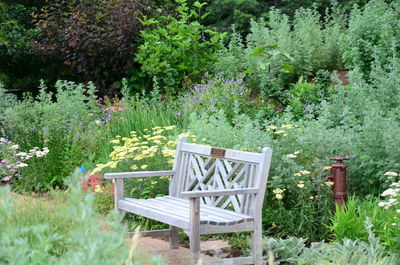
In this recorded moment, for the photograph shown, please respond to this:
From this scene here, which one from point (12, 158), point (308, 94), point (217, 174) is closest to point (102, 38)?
point (12, 158)

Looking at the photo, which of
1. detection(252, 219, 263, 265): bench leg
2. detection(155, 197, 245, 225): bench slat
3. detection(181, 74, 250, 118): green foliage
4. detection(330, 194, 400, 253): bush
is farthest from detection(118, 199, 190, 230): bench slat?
detection(181, 74, 250, 118): green foliage

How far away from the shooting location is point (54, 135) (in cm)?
895

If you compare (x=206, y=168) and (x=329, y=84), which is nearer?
(x=206, y=168)

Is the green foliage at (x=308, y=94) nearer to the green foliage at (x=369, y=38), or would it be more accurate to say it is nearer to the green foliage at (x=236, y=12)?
the green foliage at (x=369, y=38)

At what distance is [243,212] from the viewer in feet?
16.6

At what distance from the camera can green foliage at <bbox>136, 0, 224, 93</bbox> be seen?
12484 mm

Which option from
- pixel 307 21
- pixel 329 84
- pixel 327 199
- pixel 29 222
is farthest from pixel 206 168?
pixel 307 21

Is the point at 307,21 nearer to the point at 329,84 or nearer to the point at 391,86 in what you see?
the point at 329,84

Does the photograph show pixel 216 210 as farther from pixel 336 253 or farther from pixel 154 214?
pixel 336 253

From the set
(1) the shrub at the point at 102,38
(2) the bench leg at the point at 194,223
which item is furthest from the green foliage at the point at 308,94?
(2) the bench leg at the point at 194,223

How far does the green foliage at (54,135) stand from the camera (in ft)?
28.4

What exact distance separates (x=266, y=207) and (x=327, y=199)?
608 mm

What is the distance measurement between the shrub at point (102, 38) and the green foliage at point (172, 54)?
34cm

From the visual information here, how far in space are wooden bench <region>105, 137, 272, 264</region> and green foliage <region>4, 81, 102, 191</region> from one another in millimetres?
2926
